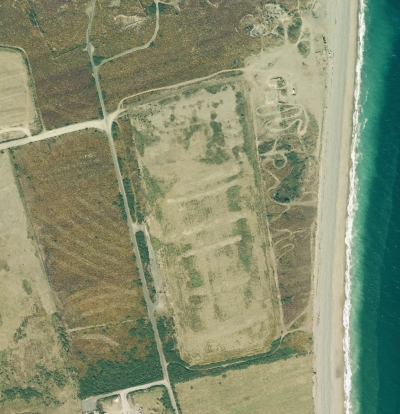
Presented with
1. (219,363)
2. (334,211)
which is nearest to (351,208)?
(334,211)

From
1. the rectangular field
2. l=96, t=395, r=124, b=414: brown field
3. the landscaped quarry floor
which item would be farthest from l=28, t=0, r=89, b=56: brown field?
l=96, t=395, r=124, b=414: brown field

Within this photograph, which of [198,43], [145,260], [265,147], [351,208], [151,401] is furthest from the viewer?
[351,208]

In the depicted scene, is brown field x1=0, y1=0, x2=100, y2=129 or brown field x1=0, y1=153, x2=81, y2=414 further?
brown field x1=0, y1=153, x2=81, y2=414

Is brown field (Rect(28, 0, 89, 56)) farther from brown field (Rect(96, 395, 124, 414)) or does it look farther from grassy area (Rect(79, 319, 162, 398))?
brown field (Rect(96, 395, 124, 414))

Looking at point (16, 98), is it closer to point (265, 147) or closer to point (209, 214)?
point (209, 214)

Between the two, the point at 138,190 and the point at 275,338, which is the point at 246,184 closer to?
the point at 138,190
